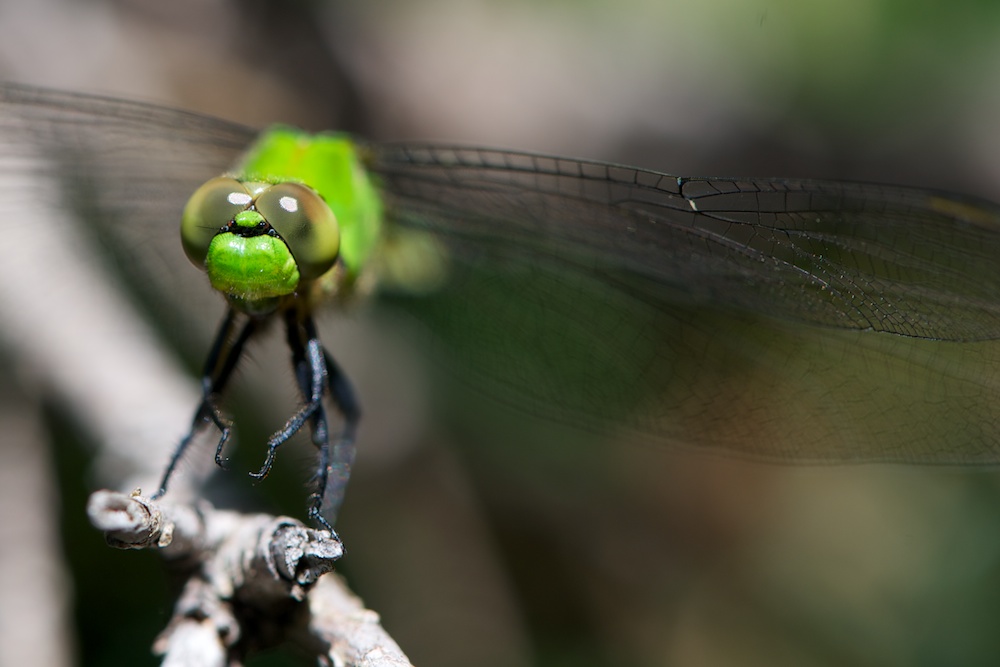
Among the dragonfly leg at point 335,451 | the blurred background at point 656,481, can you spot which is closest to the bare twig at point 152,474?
the dragonfly leg at point 335,451

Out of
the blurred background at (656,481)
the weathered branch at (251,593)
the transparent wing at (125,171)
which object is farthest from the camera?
the blurred background at (656,481)

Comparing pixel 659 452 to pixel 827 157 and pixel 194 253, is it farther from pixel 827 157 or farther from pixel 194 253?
pixel 194 253

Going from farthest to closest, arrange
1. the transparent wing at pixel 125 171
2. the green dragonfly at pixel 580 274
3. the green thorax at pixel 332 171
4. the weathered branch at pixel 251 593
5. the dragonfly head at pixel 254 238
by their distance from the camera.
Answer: the transparent wing at pixel 125 171
the green thorax at pixel 332 171
the green dragonfly at pixel 580 274
the dragonfly head at pixel 254 238
the weathered branch at pixel 251 593

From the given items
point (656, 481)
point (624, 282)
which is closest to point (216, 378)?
point (624, 282)

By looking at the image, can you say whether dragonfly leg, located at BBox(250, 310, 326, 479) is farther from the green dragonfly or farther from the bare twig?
the bare twig

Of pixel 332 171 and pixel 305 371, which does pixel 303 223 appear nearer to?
pixel 305 371

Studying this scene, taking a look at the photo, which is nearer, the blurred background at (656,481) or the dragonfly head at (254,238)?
the dragonfly head at (254,238)

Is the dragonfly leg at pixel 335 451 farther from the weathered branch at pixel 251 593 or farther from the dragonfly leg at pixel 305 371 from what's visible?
the weathered branch at pixel 251 593

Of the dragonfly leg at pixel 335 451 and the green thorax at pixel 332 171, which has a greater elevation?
the green thorax at pixel 332 171
